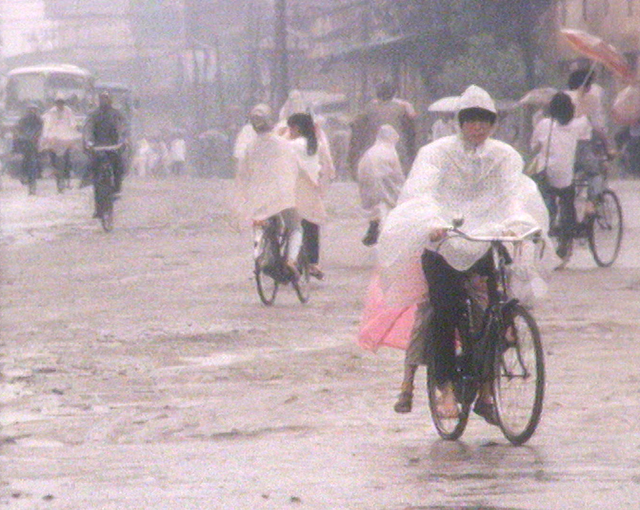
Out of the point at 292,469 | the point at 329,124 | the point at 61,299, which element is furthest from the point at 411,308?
the point at 329,124

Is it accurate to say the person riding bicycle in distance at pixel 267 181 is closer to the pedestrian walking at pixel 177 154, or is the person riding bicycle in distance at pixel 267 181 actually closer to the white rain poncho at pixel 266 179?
the white rain poncho at pixel 266 179

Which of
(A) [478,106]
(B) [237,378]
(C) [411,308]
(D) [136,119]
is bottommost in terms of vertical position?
(D) [136,119]

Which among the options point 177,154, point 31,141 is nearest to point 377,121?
point 31,141

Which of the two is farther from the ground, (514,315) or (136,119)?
(514,315)

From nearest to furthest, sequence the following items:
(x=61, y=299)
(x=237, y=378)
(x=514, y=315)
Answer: (x=514, y=315)
(x=237, y=378)
(x=61, y=299)

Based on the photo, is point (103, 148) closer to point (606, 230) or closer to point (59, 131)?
point (606, 230)

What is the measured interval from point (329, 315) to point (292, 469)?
7271mm

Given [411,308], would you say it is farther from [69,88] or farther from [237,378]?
[69,88]

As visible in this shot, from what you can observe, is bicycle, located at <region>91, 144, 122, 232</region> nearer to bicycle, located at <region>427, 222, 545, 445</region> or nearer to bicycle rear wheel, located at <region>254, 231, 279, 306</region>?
bicycle rear wheel, located at <region>254, 231, 279, 306</region>

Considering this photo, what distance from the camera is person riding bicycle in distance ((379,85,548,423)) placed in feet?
29.6

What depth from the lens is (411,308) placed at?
977 cm

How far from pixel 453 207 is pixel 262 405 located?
6.18 feet

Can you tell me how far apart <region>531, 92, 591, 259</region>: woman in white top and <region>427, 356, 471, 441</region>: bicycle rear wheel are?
9.47 meters

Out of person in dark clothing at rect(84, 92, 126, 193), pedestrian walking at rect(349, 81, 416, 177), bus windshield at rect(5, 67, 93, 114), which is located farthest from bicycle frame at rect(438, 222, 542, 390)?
bus windshield at rect(5, 67, 93, 114)
